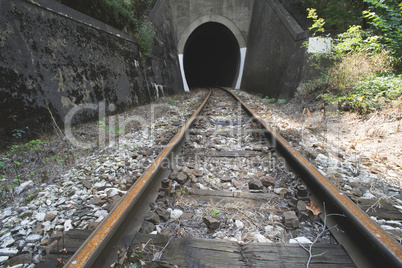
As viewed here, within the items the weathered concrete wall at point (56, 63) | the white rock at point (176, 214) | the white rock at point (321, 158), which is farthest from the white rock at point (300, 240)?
the weathered concrete wall at point (56, 63)

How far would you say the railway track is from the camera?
3.75 feet

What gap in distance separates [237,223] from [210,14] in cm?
1564

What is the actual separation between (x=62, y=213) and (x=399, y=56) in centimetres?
621

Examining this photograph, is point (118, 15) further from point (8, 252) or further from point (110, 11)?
point (8, 252)

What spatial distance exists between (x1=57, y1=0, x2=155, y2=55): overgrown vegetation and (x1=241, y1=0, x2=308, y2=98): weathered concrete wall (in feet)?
16.7

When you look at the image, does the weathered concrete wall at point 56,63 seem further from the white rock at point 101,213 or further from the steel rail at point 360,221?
the steel rail at point 360,221

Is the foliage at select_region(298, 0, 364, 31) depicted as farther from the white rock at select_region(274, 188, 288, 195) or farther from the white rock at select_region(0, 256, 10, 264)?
the white rock at select_region(0, 256, 10, 264)

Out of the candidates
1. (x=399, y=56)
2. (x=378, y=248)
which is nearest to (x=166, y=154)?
(x=378, y=248)

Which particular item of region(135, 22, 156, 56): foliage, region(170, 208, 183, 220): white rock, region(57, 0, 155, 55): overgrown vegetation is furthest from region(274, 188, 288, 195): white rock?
region(135, 22, 156, 56): foliage

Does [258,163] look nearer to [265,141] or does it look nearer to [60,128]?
[265,141]

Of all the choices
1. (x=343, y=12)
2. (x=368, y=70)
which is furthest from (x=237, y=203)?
(x=343, y=12)

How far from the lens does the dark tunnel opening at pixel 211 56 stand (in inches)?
628

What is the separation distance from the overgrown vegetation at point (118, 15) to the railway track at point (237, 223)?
4.79m

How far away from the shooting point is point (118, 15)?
255 inches
